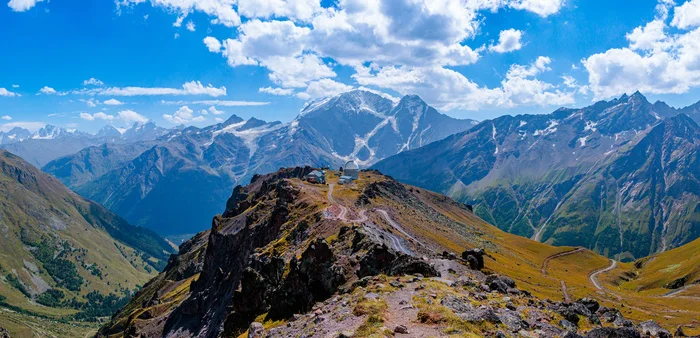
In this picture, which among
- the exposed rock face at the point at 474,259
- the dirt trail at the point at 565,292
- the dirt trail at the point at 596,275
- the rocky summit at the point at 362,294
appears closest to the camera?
the rocky summit at the point at 362,294

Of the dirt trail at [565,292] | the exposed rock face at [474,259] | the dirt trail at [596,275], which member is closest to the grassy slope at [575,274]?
the dirt trail at [565,292]

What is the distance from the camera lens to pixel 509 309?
1294 inches

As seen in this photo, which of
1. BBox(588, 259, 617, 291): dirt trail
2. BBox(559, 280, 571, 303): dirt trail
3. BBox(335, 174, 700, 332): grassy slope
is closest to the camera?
BBox(335, 174, 700, 332): grassy slope

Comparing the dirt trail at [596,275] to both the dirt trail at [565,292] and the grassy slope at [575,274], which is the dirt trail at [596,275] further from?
the dirt trail at [565,292]

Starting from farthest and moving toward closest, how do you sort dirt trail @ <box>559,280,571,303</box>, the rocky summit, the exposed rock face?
dirt trail @ <box>559,280,571,303</box>, the exposed rock face, the rocky summit

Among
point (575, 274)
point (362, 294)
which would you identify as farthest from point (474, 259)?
point (575, 274)

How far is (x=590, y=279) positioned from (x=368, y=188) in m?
88.0

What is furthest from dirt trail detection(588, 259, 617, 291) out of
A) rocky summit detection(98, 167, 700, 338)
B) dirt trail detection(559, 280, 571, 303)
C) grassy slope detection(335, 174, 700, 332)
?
dirt trail detection(559, 280, 571, 303)

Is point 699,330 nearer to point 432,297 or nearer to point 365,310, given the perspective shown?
point 432,297

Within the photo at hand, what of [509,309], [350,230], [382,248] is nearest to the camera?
[509,309]

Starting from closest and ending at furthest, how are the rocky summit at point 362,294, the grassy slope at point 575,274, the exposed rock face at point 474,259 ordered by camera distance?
Result: 1. the rocky summit at point 362,294
2. the exposed rock face at point 474,259
3. the grassy slope at point 575,274

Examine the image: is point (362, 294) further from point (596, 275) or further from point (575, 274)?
point (596, 275)

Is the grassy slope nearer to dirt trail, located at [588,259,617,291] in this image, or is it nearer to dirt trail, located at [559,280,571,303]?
dirt trail, located at [559,280,571,303]

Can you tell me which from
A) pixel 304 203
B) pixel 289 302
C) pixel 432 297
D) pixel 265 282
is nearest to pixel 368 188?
pixel 304 203
